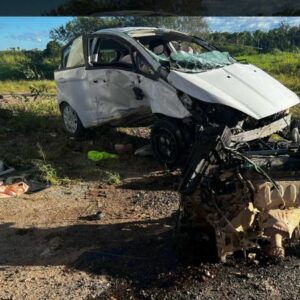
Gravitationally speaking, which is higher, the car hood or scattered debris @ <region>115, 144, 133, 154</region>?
the car hood

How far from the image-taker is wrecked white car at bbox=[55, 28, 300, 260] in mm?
4195

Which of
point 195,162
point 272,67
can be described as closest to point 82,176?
point 195,162

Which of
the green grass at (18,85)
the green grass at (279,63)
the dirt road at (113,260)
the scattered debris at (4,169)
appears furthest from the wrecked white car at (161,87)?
the green grass at (279,63)

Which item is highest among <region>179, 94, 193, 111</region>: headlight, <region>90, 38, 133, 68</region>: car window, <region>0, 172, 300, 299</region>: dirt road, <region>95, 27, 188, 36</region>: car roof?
<region>95, 27, 188, 36</region>: car roof

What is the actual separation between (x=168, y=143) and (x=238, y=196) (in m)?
3.13

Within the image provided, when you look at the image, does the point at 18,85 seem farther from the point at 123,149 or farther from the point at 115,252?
the point at 115,252

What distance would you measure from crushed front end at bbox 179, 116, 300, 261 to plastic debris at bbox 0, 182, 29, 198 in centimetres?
304

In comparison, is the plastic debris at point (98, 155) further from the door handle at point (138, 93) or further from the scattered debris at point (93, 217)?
the scattered debris at point (93, 217)

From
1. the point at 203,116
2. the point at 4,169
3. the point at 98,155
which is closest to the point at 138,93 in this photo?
the point at 98,155

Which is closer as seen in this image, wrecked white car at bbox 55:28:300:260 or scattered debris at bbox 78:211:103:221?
wrecked white car at bbox 55:28:300:260

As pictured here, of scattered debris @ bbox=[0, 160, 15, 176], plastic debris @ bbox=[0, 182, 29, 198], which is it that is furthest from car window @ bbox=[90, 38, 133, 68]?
plastic debris @ bbox=[0, 182, 29, 198]

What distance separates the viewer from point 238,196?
166 inches

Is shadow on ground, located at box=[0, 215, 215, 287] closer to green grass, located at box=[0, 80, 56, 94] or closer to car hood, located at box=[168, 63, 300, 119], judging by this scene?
car hood, located at box=[168, 63, 300, 119]

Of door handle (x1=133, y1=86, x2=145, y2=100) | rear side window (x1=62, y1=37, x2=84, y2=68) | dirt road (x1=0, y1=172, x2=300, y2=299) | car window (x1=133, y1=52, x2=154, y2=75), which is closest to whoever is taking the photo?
dirt road (x1=0, y1=172, x2=300, y2=299)
